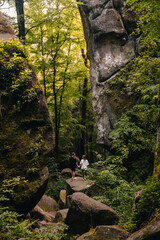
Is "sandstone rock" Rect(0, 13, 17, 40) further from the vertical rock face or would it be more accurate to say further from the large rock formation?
the vertical rock face

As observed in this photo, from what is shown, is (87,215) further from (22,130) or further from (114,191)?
(22,130)

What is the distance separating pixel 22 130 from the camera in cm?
628

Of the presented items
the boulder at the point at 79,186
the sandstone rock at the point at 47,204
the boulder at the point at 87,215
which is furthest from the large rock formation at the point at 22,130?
the sandstone rock at the point at 47,204

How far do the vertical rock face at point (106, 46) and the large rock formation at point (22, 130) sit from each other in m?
6.89

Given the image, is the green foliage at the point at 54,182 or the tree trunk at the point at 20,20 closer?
the tree trunk at the point at 20,20

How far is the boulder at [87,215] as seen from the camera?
609cm

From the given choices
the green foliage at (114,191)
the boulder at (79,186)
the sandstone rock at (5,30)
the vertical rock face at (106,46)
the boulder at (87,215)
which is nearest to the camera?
the boulder at (87,215)

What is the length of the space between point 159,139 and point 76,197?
3753 millimetres

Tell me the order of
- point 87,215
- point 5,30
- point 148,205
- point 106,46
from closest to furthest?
point 148,205
point 87,215
point 5,30
point 106,46

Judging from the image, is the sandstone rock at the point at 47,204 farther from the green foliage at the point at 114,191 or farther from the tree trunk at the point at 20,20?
the tree trunk at the point at 20,20

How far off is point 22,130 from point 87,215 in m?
3.75

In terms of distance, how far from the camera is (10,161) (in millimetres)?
5645

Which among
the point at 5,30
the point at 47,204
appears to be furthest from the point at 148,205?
the point at 5,30

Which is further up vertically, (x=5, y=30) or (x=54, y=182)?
(x=5, y=30)
